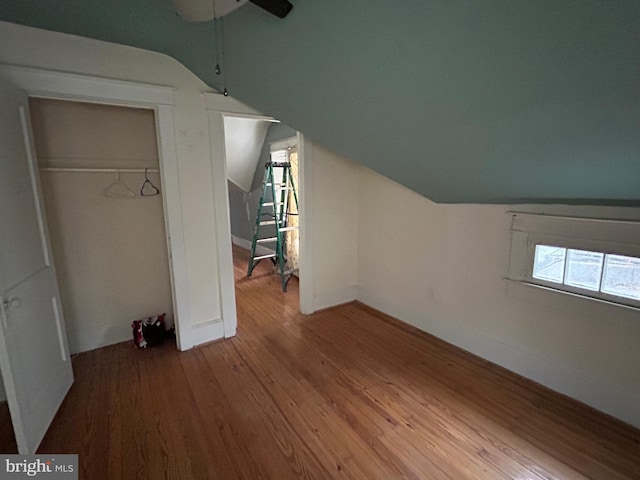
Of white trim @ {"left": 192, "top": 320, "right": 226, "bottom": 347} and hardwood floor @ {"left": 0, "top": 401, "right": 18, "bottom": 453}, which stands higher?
white trim @ {"left": 192, "top": 320, "right": 226, "bottom": 347}

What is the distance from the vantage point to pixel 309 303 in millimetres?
3215

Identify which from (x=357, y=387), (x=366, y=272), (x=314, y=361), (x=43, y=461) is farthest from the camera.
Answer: (x=366, y=272)

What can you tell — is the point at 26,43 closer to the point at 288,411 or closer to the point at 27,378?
the point at 27,378

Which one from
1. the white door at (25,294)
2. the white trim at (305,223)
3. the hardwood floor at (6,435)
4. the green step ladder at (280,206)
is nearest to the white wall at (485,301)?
the white trim at (305,223)

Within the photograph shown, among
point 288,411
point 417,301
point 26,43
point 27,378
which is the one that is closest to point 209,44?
point 26,43

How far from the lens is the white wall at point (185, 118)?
1799 mm

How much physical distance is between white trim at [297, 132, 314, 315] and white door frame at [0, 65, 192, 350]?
1.15m

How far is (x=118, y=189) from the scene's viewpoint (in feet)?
8.43

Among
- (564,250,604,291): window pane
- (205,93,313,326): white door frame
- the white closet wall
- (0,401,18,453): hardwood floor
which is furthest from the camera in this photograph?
(205,93,313,326): white door frame

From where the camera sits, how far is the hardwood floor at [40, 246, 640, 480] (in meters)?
1.48

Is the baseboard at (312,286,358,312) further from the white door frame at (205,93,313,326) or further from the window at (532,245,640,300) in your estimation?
the window at (532,245,640,300)

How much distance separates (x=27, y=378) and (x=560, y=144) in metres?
2.86

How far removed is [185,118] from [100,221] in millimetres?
1176

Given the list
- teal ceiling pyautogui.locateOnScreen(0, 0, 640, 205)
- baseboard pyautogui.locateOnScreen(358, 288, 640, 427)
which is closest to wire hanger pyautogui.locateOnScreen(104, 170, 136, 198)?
teal ceiling pyautogui.locateOnScreen(0, 0, 640, 205)
